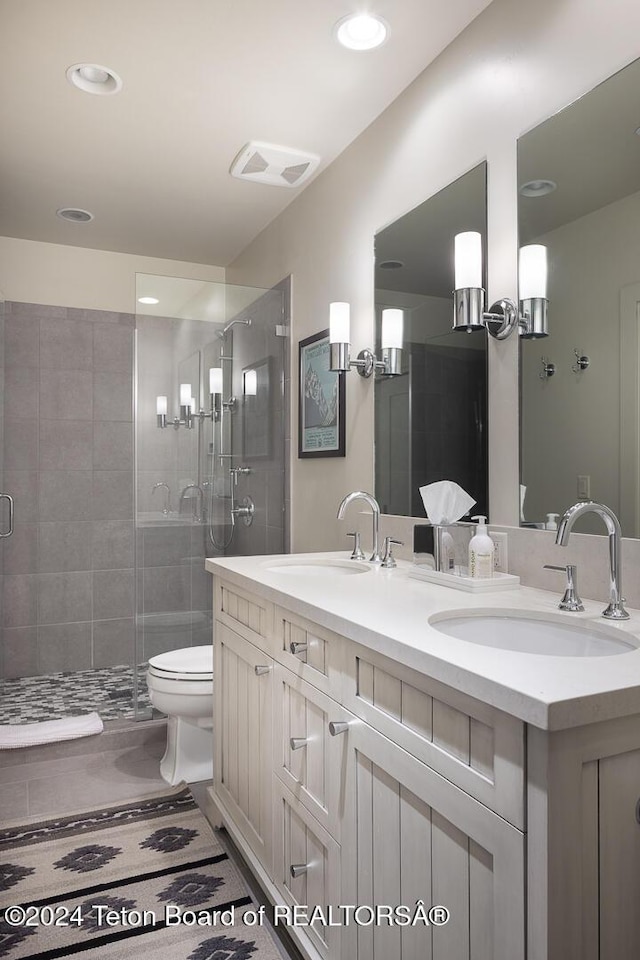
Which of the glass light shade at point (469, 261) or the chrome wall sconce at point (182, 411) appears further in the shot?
the chrome wall sconce at point (182, 411)

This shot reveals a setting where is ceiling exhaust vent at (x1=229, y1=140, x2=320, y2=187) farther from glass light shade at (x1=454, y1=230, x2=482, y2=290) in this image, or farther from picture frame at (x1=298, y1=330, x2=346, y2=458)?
glass light shade at (x1=454, y1=230, x2=482, y2=290)

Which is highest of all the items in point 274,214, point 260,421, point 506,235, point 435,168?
point 274,214

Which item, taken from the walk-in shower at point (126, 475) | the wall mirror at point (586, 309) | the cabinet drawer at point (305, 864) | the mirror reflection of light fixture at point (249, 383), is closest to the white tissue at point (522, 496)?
the wall mirror at point (586, 309)

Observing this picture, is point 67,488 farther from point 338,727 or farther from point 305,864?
point 338,727

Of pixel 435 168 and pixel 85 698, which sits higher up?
pixel 435 168

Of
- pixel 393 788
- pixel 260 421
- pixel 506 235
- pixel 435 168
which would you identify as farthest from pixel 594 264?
pixel 260 421

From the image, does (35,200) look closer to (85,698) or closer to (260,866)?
(85,698)

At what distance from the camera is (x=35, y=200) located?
3221 mm

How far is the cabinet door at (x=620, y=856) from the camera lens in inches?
33.4

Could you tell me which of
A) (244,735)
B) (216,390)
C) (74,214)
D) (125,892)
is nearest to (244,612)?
(244,735)

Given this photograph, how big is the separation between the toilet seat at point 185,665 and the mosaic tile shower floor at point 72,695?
28 cm

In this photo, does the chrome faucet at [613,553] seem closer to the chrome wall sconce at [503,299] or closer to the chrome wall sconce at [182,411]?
the chrome wall sconce at [503,299]

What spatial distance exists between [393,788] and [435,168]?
5.98 feet

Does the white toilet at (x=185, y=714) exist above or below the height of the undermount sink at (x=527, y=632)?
below
